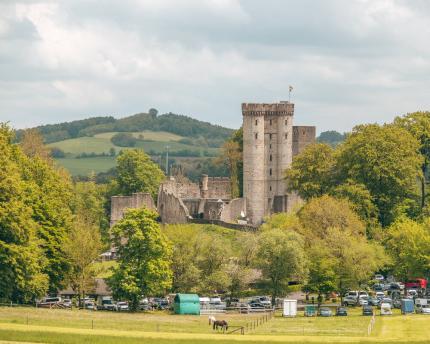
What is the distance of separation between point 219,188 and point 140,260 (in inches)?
2218

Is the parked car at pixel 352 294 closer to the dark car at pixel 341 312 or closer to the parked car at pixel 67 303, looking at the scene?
the dark car at pixel 341 312

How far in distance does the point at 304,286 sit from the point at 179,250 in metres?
10.9

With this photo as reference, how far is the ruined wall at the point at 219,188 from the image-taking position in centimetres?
16412

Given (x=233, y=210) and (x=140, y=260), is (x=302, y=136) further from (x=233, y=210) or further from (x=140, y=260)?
(x=140, y=260)

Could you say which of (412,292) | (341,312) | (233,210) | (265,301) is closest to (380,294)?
(412,292)

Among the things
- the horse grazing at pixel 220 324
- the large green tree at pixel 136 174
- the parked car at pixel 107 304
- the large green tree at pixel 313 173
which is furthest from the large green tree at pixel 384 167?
the horse grazing at pixel 220 324

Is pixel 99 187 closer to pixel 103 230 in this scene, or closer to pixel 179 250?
pixel 103 230

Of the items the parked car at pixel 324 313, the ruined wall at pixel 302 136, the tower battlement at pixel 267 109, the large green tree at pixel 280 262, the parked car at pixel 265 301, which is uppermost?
the tower battlement at pixel 267 109

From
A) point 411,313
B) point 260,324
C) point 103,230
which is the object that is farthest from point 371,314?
point 103,230

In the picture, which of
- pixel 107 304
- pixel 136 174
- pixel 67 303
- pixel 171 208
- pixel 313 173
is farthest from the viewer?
pixel 136 174

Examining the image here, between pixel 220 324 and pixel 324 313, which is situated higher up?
pixel 324 313

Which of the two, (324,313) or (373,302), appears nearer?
(324,313)

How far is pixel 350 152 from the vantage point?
13475cm

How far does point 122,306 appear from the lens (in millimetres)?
109438
